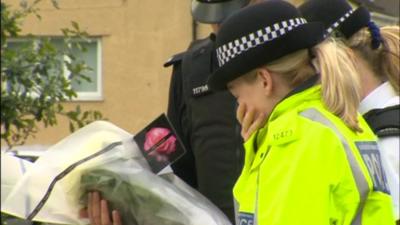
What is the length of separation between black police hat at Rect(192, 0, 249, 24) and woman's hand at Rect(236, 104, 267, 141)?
34.5 inches

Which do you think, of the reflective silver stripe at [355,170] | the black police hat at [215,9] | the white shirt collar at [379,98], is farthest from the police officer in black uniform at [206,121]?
the reflective silver stripe at [355,170]

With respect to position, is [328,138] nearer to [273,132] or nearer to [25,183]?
[273,132]

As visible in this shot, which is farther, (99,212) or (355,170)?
(99,212)

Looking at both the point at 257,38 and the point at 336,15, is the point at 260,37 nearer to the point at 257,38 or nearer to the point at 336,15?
the point at 257,38

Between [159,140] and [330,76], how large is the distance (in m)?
0.70

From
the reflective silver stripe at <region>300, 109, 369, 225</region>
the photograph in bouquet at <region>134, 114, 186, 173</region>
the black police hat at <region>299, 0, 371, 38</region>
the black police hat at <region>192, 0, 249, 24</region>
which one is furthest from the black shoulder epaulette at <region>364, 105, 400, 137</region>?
the reflective silver stripe at <region>300, 109, 369, 225</region>

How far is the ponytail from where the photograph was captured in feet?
7.61

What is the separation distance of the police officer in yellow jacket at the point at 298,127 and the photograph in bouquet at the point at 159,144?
1.40 feet

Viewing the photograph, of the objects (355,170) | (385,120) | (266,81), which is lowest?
(385,120)

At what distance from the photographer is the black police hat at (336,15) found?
10.5ft

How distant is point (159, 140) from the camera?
113 inches

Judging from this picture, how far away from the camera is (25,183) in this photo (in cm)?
280

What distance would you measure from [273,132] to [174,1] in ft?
6.82

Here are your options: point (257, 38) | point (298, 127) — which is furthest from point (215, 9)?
point (298, 127)
